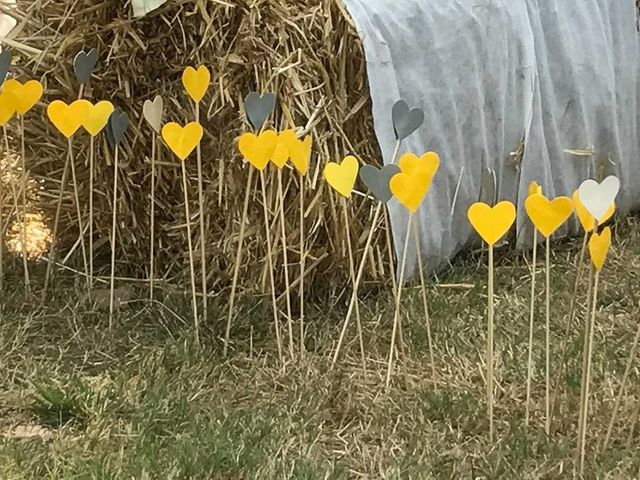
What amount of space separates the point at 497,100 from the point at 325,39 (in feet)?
1.57

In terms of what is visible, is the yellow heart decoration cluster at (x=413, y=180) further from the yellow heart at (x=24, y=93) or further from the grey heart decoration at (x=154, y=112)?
the yellow heart at (x=24, y=93)

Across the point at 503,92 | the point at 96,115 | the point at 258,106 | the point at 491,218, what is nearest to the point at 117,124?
the point at 96,115

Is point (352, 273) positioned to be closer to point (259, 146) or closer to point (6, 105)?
point (259, 146)

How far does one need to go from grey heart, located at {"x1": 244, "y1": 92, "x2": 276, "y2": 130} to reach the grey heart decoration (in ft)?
0.67

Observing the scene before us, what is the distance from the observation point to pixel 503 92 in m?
2.17

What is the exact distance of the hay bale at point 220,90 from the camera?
1851mm

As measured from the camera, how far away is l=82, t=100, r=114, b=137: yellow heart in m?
1.76

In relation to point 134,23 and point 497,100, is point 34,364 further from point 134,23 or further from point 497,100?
point 497,100

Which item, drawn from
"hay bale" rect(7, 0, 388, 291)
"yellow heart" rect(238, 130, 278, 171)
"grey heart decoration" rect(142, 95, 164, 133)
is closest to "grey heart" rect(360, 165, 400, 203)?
"yellow heart" rect(238, 130, 278, 171)

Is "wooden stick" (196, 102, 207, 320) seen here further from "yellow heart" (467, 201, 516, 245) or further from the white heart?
the white heart

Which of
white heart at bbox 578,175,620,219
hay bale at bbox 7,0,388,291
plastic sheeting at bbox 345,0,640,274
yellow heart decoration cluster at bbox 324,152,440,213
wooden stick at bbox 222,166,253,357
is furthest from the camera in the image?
plastic sheeting at bbox 345,0,640,274

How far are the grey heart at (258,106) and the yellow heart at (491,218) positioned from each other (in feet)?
1.47

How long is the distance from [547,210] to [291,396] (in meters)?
0.51

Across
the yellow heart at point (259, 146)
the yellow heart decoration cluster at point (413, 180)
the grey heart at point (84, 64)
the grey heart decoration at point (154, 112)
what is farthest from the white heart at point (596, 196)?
the grey heart at point (84, 64)
